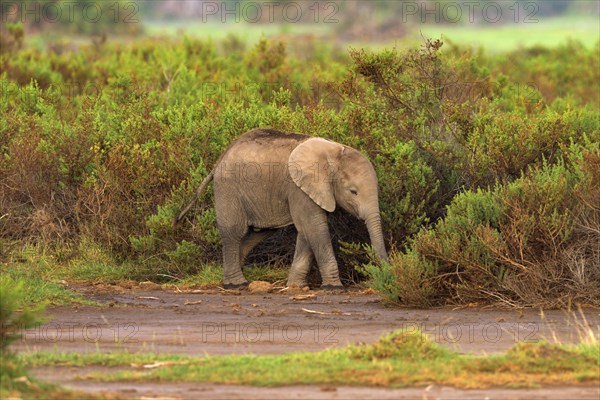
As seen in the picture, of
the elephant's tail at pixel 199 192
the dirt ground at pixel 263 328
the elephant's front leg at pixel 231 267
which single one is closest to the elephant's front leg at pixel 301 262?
the dirt ground at pixel 263 328

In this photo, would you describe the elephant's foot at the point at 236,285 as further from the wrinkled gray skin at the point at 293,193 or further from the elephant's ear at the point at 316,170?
the elephant's ear at the point at 316,170

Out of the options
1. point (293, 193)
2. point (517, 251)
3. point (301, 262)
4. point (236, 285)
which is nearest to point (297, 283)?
point (301, 262)

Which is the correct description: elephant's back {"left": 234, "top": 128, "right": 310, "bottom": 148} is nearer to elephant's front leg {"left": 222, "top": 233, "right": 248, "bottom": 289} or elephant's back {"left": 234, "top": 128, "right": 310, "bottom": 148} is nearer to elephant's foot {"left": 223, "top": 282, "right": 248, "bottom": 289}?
elephant's front leg {"left": 222, "top": 233, "right": 248, "bottom": 289}

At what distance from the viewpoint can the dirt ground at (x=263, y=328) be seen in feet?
31.2

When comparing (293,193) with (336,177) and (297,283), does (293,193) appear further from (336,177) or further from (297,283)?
(297,283)

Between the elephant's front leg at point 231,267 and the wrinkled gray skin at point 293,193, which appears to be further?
the elephant's front leg at point 231,267

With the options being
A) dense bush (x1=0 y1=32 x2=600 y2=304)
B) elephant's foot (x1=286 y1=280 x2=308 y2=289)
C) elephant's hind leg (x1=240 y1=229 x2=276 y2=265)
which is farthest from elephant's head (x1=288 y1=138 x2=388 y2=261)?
elephant's hind leg (x1=240 y1=229 x2=276 y2=265)

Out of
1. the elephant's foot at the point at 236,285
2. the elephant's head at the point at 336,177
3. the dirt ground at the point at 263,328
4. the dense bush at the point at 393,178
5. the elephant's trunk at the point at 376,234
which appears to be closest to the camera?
the dirt ground at the point at 263,328

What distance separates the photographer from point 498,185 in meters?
15.0

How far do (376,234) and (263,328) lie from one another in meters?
2.60

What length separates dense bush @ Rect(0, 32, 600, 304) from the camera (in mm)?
13828

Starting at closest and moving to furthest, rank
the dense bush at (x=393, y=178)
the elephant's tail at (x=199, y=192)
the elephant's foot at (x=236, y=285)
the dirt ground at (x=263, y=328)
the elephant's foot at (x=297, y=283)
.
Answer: the dirt ground at (x=263, y=328) < the dense bush at (x=393, y=178) < the elephant's foot at (x=297, y=283) < the elephant's foot at (x=236, y=285) < the elephant's tail at (x=199, y=192)

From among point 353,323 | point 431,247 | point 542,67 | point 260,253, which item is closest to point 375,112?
point 260,253

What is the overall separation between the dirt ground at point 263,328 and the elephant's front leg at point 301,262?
425mm
